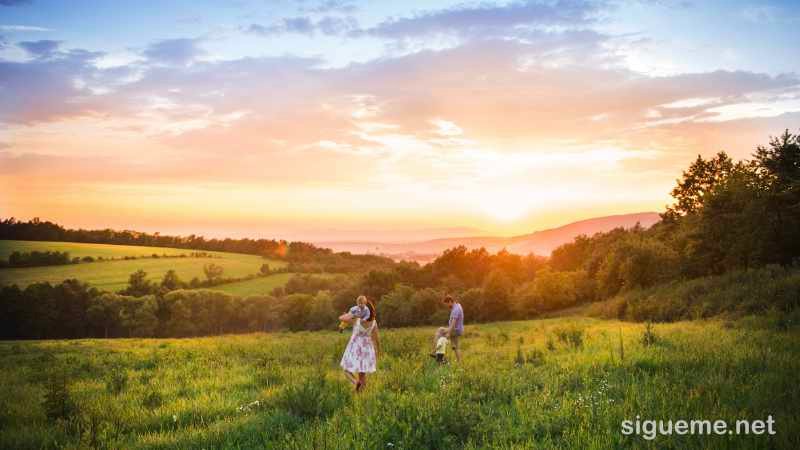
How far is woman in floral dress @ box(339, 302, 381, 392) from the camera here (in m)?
10.3

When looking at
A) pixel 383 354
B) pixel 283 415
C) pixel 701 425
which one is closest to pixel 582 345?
pixel 383 354

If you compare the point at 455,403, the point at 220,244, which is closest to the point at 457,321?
the point at 455,403

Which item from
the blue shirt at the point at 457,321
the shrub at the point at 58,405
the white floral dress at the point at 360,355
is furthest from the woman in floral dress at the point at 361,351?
the shrub at the point at 58,405

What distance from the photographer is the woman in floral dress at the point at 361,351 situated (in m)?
10.3

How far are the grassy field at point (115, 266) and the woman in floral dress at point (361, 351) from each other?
87636 millimetres

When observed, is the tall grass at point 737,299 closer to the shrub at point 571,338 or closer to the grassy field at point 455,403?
the shrub at point 571,338

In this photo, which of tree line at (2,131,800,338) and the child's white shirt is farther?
tree line at (2,131,800,338)

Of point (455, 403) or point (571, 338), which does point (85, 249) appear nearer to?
point (571, 338)

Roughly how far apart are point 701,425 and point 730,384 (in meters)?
1.99

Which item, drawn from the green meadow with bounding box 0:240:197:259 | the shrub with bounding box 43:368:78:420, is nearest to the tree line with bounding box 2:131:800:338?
the green meadow with bounding box 0:240:197:259

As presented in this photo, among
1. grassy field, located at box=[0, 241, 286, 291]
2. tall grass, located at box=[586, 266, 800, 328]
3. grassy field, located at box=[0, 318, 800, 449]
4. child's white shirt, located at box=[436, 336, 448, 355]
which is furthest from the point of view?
grassy field, located at box=[0, 241, 286, 291]

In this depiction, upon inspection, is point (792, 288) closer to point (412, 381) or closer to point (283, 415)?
point (412, 381)

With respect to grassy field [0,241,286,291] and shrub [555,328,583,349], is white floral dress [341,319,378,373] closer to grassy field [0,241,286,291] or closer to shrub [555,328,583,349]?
shrub [555,328,583,349]

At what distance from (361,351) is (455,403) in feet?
10.6
